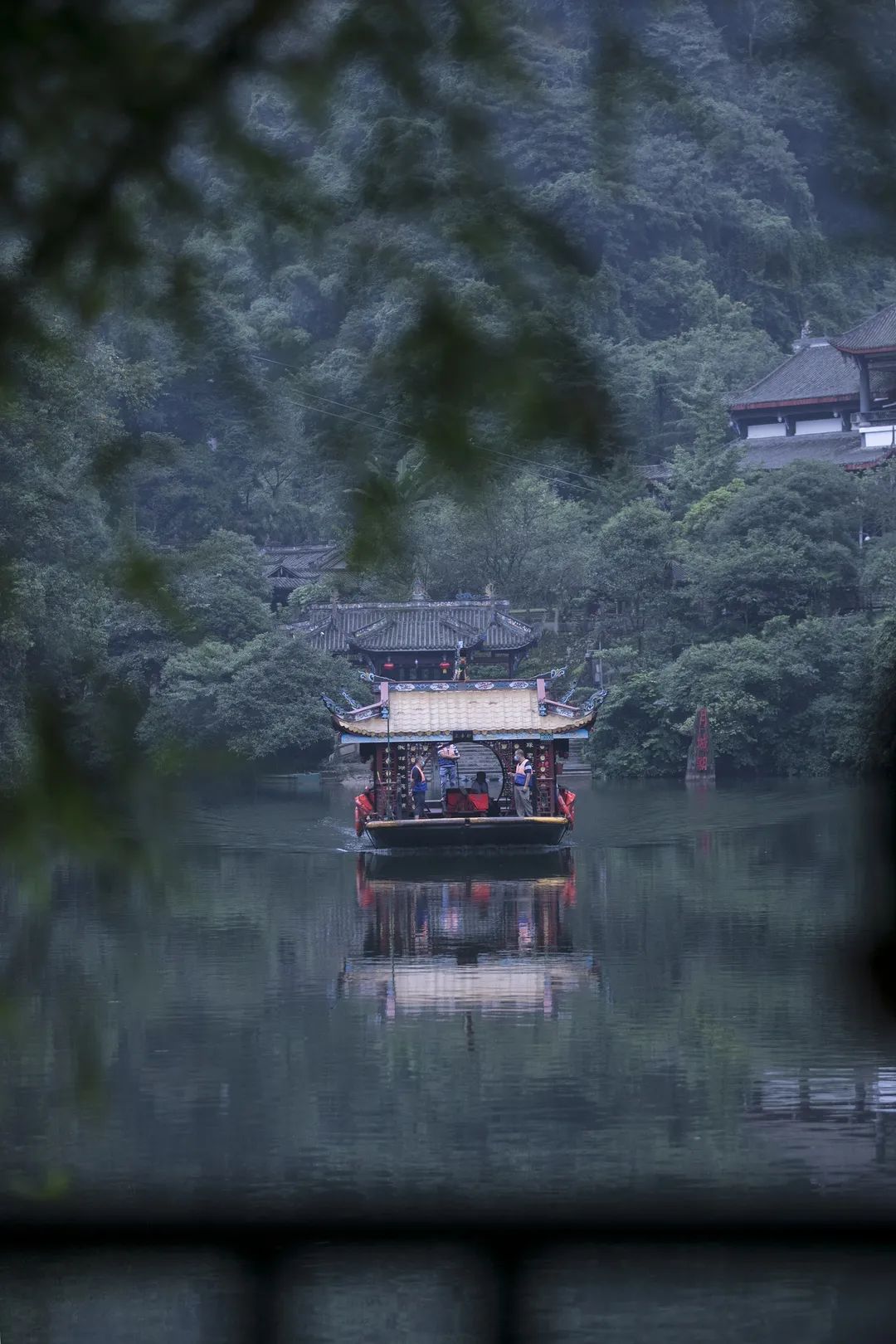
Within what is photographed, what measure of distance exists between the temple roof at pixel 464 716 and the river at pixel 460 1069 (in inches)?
65.1

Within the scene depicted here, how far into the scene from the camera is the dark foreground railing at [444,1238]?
17.7ft

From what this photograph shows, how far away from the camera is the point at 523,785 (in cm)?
1722

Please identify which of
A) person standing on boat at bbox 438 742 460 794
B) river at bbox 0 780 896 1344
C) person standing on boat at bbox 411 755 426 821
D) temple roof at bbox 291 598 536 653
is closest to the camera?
river at bbox 0 780 896 1344

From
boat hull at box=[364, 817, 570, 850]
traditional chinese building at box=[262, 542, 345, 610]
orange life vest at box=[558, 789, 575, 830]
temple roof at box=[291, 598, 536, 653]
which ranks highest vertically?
traditional chinese building at box=[262, 542, 345, 610]

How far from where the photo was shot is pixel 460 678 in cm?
1720

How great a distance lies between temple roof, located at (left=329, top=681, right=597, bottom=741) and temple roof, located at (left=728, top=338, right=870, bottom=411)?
15.5 meters

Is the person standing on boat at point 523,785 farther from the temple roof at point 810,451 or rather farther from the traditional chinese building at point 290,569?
the temple roof at point 810,451

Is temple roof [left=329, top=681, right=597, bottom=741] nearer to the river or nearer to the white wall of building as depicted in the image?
the river

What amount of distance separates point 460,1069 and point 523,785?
939 centimetres

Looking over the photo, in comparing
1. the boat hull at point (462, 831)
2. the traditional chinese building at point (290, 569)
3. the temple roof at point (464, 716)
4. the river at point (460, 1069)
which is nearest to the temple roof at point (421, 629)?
the traditional chinese building at point (290, 569)

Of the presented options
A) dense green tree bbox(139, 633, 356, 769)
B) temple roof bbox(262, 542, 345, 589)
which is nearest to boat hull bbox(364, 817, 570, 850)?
dense green tree bbox(139, 633, 356, 769)

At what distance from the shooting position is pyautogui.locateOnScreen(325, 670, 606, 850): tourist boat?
15547mm

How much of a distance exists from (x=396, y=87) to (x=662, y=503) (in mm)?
26741

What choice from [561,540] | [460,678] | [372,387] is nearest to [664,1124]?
[372,387]
